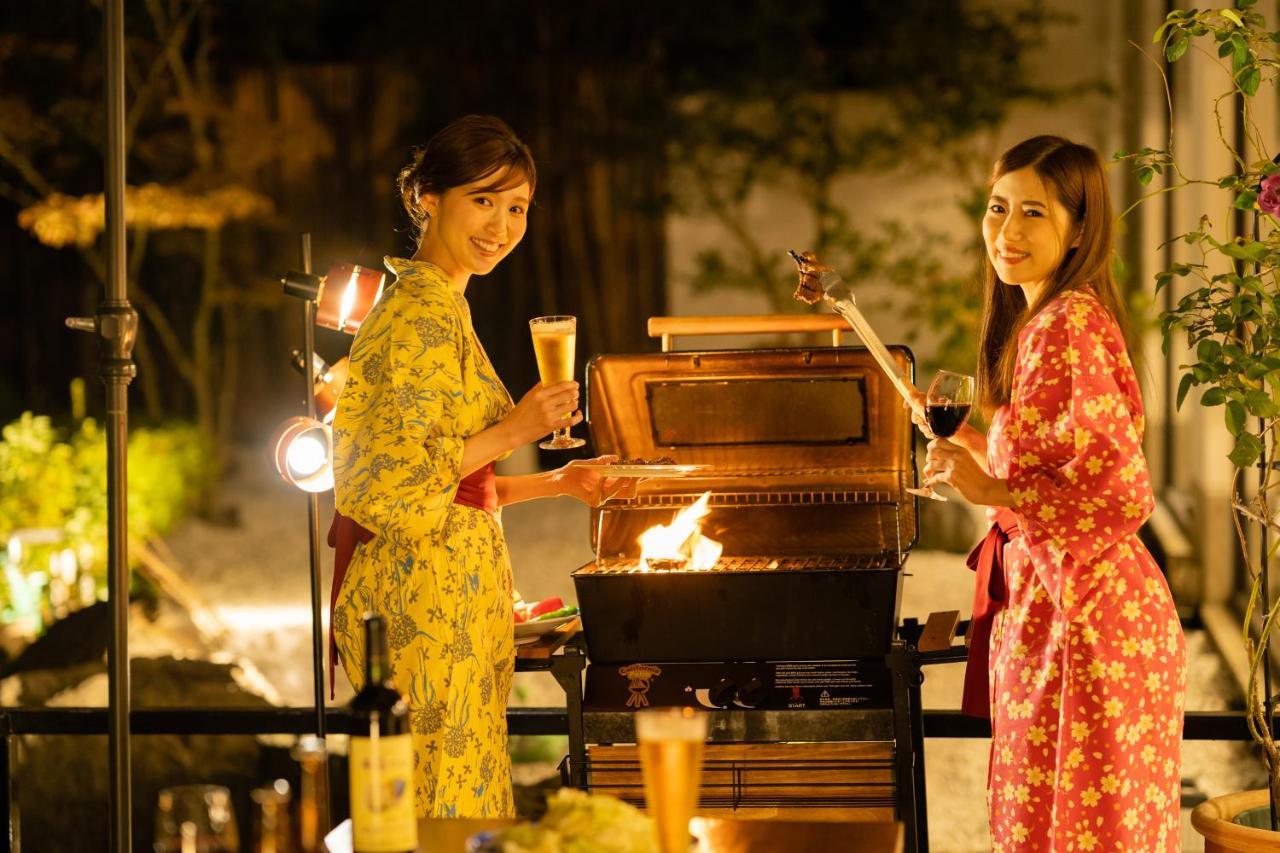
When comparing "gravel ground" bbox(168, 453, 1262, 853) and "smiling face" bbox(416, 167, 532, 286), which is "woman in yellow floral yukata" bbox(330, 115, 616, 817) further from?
"gravel ground" bbox(168, 453, 1262, 853)

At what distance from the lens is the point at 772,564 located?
320 cm

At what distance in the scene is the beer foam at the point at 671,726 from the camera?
5.80ft

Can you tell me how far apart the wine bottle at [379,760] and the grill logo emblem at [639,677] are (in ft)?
4.10

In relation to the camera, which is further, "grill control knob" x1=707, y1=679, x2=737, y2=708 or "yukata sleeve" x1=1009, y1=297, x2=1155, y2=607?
"grill control knob" x1=707, y1=679, x2=737, y2=708

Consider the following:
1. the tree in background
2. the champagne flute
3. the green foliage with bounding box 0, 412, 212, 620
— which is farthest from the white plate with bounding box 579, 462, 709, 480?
the tree in background

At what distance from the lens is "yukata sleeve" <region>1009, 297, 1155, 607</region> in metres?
2.64

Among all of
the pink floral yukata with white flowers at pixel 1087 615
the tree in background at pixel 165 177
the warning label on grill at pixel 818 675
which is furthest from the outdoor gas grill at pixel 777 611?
the tree in background at pixel 165 177

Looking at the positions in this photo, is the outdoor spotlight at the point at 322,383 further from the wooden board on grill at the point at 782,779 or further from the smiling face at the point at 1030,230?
the smiling face at the point at 1030,230

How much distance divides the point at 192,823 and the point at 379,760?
231 millimetres

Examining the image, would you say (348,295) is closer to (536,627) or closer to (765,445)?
(536,627)

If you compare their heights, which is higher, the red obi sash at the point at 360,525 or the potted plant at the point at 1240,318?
the potted plant at the point at 1240,318

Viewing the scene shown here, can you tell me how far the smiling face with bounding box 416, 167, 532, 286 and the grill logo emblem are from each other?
89 centimetres

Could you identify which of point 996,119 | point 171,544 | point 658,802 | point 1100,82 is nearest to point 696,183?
point 996,119

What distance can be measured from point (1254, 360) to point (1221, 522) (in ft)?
14.7
